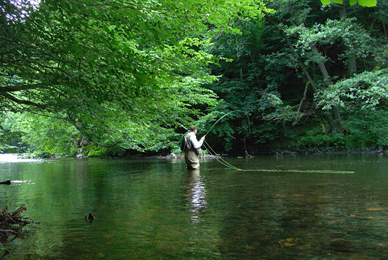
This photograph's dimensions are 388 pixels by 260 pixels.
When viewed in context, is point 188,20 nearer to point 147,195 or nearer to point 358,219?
point 147,195

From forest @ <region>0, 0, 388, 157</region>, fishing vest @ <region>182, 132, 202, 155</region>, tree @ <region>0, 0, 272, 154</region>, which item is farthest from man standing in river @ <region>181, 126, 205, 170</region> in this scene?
tree @ <region>0, 0, 272, 154</region>

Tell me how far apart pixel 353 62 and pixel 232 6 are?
66.0 feet

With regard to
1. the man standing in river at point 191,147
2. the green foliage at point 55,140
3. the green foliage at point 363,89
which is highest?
the green foliage at point 363,89

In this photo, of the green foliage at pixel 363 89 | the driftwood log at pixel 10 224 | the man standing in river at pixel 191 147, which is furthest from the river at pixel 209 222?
the green foliage at pixel 363 89

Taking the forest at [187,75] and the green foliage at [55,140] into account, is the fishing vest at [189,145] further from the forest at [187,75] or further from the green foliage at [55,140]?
the green foliage at [55,140]

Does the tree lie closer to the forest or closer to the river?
the forest

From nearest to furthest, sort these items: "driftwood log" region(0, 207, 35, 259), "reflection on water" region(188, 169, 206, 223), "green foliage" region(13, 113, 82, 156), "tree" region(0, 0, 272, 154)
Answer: "driftwood log" region(0, 207, 35, 259) < "tree" region(0, 0, 272, 154) < "reflection on water" region(188, 169, 206, 223) < "green foliage" region(13, 113, 82, 156)

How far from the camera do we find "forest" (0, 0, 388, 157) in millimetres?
6551

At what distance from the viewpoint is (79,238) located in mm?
4863

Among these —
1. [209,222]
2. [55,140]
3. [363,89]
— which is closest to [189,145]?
[209,222]

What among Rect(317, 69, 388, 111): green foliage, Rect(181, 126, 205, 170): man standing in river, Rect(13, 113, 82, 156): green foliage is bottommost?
Rect(181, 126, 205, 170): man standing in river

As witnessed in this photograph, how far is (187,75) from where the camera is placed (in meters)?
25.1

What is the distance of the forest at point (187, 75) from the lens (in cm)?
655

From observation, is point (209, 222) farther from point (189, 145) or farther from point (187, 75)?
point (187, 75)
